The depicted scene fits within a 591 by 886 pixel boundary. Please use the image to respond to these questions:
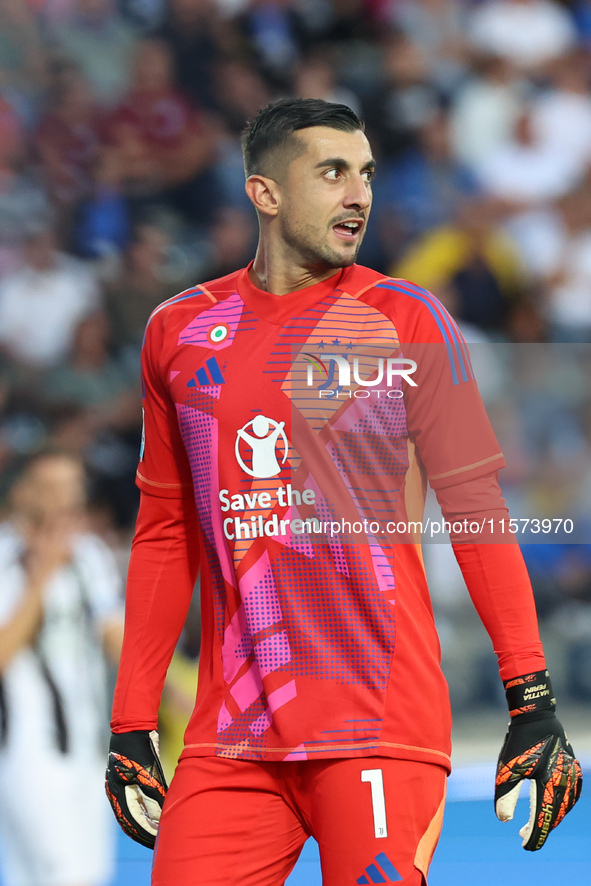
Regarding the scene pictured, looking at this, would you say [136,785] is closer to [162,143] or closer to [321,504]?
[321,504]

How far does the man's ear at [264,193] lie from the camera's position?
227 centimetres

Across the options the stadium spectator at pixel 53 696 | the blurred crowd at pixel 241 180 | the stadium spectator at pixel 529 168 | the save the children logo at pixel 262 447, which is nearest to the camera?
the save the children logo at pixel 262 447

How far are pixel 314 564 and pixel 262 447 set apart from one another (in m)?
0.24

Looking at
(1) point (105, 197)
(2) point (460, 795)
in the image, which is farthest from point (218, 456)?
(1) point (105, 197)

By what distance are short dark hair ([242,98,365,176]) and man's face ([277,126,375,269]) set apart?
0.6 inches

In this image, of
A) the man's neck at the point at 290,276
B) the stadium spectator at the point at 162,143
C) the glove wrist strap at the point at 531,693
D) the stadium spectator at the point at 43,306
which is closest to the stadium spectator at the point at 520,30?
the stadium spectator at the point at 162,143

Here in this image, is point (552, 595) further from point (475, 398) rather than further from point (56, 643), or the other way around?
point (475, 398)

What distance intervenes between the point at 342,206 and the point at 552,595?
318cm

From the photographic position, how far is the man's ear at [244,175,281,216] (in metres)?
2.27

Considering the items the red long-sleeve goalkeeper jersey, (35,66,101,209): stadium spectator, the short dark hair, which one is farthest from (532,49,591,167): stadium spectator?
the red long-sleeve goalkeeper jersey

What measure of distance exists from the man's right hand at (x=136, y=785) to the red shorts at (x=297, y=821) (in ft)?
0.48

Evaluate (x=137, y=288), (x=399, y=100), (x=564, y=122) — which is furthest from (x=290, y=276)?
(x=564, y=122)

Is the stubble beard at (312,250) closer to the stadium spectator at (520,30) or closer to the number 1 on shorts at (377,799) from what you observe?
the number 1 on shorts at (377,799)

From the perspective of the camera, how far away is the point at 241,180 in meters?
5.57
